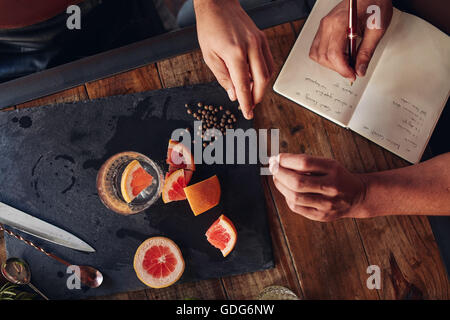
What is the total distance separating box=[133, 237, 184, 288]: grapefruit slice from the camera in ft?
3.45

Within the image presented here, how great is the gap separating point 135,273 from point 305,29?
0.93 m

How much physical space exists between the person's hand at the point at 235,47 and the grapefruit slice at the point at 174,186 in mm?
295

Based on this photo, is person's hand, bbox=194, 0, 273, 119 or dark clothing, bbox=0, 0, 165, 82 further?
dark clothing, bbox=0, 0, 165, 82

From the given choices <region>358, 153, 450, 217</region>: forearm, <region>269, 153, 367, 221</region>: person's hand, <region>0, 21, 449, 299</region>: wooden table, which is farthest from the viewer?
<region>0, 21, 449, 299</region>: wooden table

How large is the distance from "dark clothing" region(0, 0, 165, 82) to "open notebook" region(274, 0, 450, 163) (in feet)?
1.90

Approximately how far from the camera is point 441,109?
1.08 metres

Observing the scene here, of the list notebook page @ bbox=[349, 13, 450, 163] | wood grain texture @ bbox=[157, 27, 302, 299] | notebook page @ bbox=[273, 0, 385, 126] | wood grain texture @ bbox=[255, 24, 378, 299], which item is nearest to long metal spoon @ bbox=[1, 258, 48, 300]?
wood grain texture @ bbox=[157, 27, 302, 299]

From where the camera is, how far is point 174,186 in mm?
1069

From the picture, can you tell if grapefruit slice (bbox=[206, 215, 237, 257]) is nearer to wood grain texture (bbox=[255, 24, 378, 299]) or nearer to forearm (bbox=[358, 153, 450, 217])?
wood grain texture (bbox=[255, 24, 378, 299])

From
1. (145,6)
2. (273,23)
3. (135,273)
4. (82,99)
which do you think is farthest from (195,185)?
(145,6)

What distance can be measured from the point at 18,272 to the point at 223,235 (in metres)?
0.63

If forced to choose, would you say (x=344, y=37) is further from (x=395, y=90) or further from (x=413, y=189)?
(x=413, y=189)

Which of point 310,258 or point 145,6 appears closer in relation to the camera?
point 310,258
